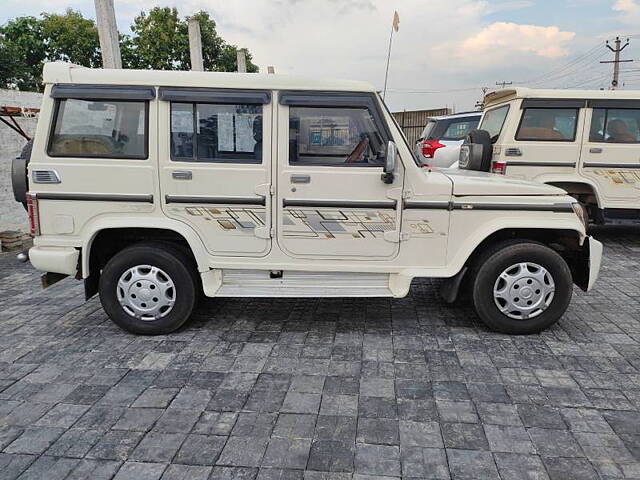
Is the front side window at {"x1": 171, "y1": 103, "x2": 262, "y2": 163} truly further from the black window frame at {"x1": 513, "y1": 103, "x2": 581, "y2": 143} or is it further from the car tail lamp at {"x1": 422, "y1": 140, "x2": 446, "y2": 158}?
the car tail lamp at {"x1": 422, "y1": 140, "x2": 446, "y2": 158}

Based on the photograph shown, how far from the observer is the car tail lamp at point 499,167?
23.1ft

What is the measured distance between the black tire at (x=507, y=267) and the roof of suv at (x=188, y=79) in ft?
5.77

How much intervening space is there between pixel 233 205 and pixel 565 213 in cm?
275

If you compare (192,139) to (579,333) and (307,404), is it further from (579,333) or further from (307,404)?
(579,333)

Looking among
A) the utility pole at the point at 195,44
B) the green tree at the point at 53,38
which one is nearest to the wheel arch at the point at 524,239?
the utility pole at the point at 195,44

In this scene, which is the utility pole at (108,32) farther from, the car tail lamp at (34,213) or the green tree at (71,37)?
the green tree at (71,37)

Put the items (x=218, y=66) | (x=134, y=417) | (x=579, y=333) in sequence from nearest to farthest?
1. (x=134, y=417)
2. (x=579, y=333)
3. (x=218, y=66)

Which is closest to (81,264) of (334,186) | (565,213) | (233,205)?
(233,205)

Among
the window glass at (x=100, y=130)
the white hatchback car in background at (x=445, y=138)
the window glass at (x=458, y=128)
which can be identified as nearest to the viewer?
the window glass at (x=100, y=130)

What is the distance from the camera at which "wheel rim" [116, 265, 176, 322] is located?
3963mm

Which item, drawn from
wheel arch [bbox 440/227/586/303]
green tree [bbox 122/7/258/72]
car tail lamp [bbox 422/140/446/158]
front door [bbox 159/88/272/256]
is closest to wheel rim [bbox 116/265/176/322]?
front door [bbox 159/88/272/256]

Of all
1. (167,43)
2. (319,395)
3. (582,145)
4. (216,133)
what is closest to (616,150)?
(582,145)

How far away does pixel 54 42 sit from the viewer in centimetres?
2538

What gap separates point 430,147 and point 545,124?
3180 millimetres
